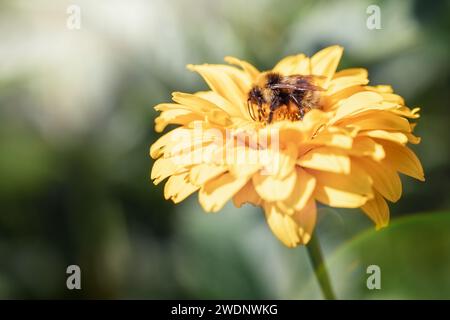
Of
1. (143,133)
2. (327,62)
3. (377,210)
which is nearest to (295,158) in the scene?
(377,210)

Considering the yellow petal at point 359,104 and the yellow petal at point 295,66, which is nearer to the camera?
the yellow petal at point 359,104

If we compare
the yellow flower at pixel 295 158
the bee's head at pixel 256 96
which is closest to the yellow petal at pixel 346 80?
the yellow flower at pixel 295 158

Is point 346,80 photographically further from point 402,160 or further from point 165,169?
point 165,169

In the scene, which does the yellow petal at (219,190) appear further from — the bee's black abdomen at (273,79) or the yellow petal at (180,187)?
the bee's black abdomen at (273,79)

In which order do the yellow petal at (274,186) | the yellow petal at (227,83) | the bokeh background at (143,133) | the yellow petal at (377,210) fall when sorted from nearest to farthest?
the yellow petal at (274,186), the yellow petal at (377,210), the yellow petal at (227,83), the bokeh background at (143,133)

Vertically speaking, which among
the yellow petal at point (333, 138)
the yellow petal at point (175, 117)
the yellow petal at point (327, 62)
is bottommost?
the yellow petal at point (333, 138)

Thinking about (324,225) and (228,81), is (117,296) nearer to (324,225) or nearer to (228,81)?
(324,225)

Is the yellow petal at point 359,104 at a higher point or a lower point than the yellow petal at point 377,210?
higher
